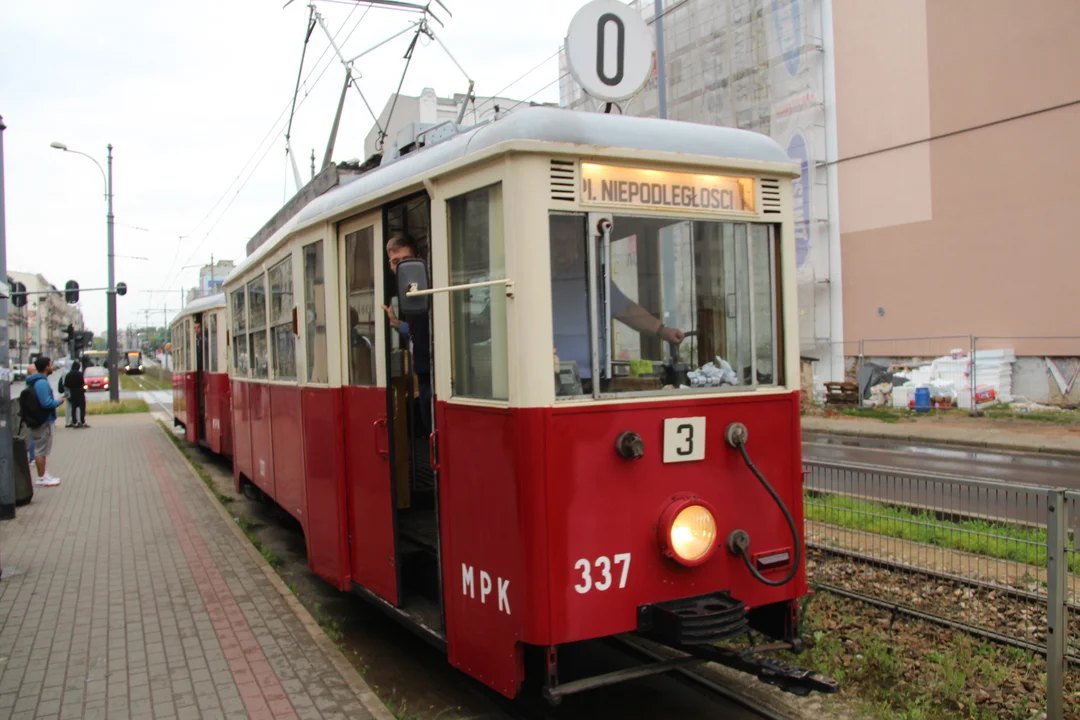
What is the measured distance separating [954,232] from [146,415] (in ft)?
78.4

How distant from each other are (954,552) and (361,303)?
3990 millimetres

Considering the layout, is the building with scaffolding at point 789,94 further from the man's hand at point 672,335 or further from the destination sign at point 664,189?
the man's hand at point 672,335

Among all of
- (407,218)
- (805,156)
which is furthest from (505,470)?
(805,156)

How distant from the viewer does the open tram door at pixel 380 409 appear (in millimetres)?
5277

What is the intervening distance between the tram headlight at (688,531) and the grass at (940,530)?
2.10 meters

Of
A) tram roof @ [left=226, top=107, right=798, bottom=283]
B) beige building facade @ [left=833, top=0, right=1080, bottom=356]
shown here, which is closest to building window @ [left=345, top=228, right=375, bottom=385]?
tram roof @ [left=226, top=107, right=798, bottom=283]

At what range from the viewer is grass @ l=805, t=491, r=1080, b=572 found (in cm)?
531

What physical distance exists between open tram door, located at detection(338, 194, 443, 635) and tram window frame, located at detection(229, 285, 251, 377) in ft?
13.4

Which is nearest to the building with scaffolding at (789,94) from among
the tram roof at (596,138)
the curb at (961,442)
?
the curb at (961,442)

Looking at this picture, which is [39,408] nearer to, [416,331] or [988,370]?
[416,331]

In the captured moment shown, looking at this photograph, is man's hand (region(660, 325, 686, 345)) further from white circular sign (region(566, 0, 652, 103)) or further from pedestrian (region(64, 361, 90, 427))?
pedestrian (region(64, 361, 90, 427))

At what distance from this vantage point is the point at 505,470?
405 cm

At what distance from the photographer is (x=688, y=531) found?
163 inches

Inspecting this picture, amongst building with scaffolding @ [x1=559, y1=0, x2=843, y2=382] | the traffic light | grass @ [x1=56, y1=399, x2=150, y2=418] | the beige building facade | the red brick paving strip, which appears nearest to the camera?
→ the red brick paving strip
